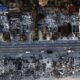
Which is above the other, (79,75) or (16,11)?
(16,11)

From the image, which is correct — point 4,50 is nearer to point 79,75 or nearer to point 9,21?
point 9,21

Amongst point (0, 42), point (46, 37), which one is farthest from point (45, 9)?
point (0, 42)

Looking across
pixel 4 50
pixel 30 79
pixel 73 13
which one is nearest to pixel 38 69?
pixel 30 79

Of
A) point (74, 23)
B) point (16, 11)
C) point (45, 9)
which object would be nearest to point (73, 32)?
point (74, 23)

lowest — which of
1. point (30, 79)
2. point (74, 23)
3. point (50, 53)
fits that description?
point (30, 79)

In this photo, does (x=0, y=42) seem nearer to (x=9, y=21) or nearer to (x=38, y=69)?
(x=9, y=21)

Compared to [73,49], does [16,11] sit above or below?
above

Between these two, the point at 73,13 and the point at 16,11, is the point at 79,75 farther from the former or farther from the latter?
the point at 16,11
